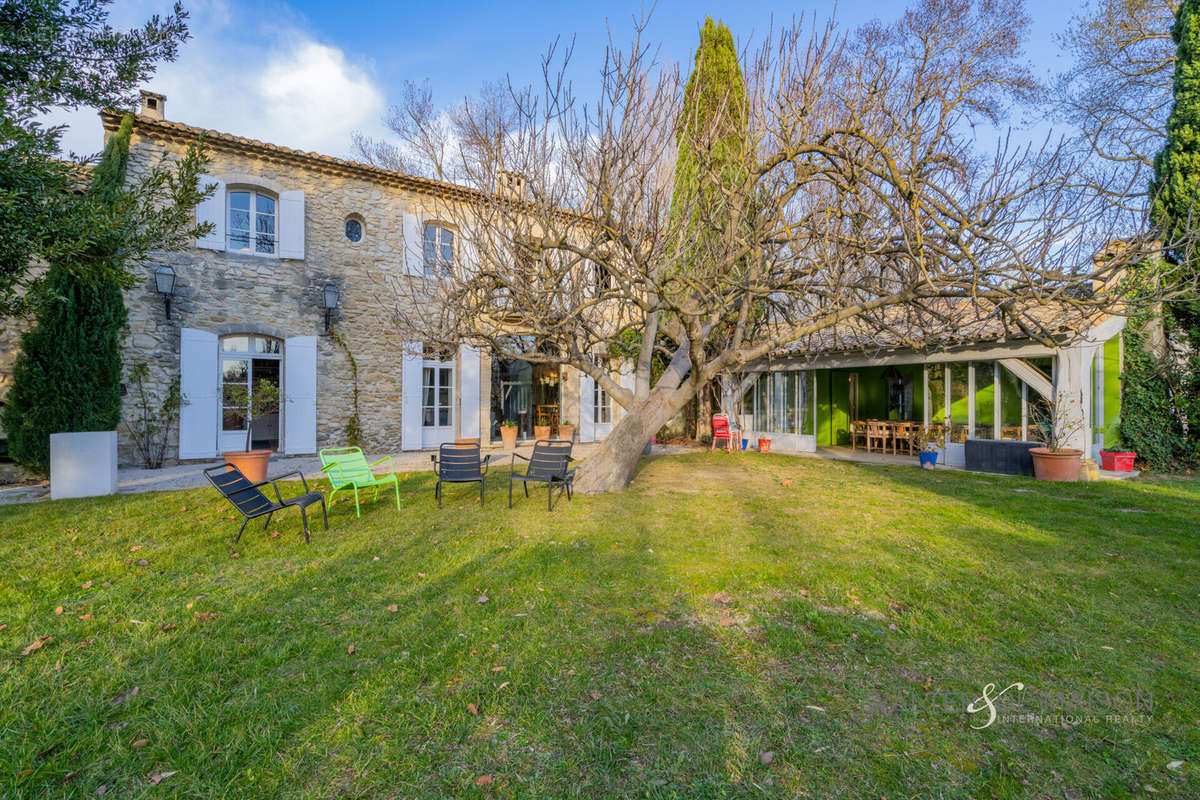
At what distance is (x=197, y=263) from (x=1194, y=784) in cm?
1241

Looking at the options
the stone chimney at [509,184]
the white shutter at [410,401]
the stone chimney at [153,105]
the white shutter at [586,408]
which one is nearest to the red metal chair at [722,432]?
the white shutter at [586,408]

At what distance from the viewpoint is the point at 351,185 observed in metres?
10.5

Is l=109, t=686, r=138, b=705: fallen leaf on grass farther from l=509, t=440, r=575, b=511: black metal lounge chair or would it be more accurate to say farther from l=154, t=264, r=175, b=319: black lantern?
l=154, t=264, r=175, b=319: black lantern

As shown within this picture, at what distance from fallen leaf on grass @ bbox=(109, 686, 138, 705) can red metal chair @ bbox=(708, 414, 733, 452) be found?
10537mm

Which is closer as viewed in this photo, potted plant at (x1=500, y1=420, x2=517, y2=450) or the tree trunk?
the tree trunk

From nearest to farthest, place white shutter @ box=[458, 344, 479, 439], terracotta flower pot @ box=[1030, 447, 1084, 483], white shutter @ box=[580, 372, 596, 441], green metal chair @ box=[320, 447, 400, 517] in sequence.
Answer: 1. green metal chair @ box=[320, 447, 400, 517]
2. terracotta flower pot @ box=[1030, 447, 1084, 483]
3. white shutter @ box=[458, 344, 479, 439]
4. white shutter @ box=[580, 372, 596, 441]

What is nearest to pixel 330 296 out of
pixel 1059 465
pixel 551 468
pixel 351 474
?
pixel 351 474

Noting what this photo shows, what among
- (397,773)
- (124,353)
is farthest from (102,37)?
(397,773)

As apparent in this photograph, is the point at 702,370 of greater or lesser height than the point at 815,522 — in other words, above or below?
above

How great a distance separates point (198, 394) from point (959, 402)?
14292 millimetres

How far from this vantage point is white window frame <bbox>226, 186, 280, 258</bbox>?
947cm

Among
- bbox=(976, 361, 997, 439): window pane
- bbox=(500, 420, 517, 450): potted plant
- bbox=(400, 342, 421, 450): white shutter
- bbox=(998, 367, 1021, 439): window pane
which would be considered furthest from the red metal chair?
bbox=(400, 342, 421, 450): white shutter

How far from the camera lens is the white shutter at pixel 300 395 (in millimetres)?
9727

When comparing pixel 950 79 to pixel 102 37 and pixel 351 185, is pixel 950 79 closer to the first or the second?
pixel 102 37
